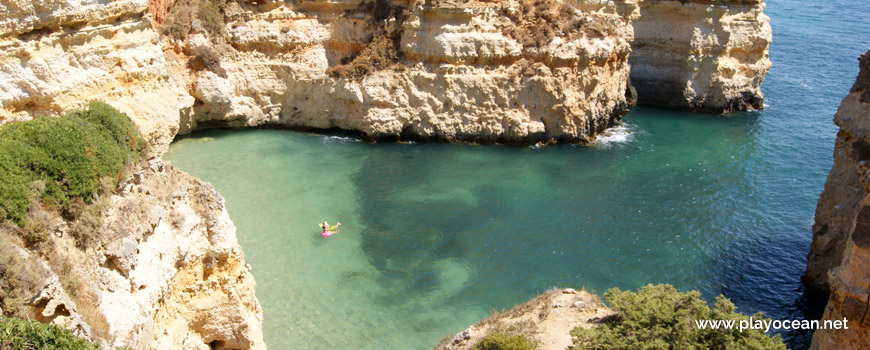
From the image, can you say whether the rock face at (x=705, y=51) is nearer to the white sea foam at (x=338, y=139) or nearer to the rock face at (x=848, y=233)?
the white sea foam at (x=338, y=139)

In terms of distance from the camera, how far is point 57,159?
37.7 ft

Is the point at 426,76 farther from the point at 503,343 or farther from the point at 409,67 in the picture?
the point at 503,343

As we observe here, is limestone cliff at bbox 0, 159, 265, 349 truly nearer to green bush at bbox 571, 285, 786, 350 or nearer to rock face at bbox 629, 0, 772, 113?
green bush at bbox 571, 285, 786, 350

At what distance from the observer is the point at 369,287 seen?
2262 cm

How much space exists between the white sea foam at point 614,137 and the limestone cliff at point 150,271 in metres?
27.5

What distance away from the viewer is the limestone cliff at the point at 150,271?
32.3ft

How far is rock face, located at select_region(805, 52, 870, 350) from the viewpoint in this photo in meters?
15.8

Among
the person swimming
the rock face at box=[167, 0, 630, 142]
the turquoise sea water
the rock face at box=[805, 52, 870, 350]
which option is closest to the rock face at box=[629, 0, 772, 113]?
the turquoise sea water

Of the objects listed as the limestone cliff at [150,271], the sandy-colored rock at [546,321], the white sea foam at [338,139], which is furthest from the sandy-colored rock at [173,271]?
the white sea foam at [338,139]

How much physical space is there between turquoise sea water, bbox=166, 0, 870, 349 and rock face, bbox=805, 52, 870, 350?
2.20 m

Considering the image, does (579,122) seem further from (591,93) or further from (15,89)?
(15,89)

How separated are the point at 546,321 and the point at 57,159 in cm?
1243

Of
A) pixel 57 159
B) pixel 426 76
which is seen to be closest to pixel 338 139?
pixel 426 76

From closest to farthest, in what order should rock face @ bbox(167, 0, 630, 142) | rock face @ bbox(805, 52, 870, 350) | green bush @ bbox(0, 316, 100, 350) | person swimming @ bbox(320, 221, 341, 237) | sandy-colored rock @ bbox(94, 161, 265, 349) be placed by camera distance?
green bush @ bbox(0, 316, 100, 350) → sandy-colored rock @ bbox(94, 161, 265, 349) → rock face @ bbox(805, 52, 870, 350) → person swimming @ bbox(320, 221, 341, 237) → rock face @ bbox(167, 0, 630, 142)
